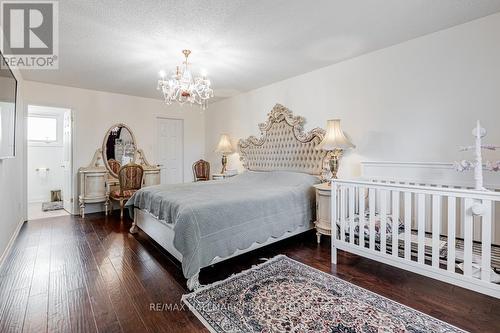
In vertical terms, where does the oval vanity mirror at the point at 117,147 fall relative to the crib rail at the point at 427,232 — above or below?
above

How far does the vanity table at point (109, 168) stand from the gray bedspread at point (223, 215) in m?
1.71

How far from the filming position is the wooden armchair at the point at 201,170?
5.89 meters

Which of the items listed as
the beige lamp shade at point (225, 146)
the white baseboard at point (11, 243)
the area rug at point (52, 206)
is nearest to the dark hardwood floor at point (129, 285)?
the white baseboard at point (11, 243)

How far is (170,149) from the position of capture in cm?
591

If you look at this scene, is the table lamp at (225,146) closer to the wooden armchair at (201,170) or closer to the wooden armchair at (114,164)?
the wooden armchair at (201,170)

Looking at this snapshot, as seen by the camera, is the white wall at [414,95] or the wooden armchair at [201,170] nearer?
the white wall at [414,95]

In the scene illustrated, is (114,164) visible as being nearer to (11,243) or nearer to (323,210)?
(11,243)

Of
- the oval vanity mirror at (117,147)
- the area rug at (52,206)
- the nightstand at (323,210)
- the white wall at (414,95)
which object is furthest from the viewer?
the area rug at (52,206)

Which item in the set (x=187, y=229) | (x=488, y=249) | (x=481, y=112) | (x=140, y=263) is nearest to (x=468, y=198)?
(x=488, y=249)

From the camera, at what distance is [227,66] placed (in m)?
3.56

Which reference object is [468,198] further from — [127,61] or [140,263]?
[127,61]

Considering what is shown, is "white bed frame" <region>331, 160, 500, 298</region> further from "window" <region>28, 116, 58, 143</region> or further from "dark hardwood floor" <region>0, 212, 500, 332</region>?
"window" <region>28, 116, 58, 143</region>

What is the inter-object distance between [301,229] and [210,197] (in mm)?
1319

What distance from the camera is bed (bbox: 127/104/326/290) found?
2137 mm
